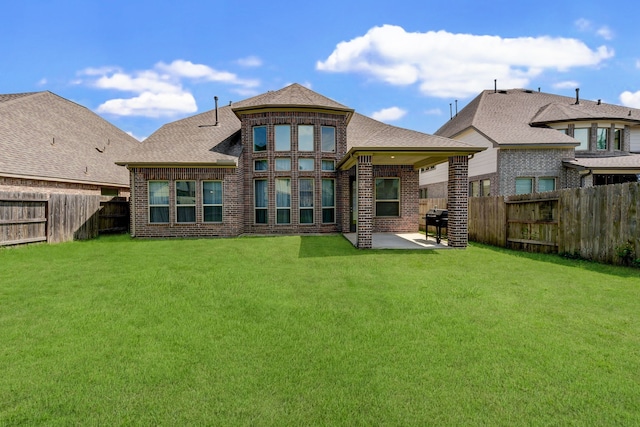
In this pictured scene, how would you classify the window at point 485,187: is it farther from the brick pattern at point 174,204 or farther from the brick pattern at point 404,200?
the brick pattern at point 174,204

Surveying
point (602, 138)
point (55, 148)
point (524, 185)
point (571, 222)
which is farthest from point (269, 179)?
point (602, 138)

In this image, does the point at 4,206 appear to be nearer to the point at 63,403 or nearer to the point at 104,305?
the point at 104,305

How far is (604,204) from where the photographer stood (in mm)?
8453

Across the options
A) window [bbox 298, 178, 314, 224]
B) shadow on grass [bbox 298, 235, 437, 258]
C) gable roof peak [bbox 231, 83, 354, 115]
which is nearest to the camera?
shadow on grass [bbox 298, 235, 437, 258]

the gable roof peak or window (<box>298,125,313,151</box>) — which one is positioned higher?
the gable roof peak

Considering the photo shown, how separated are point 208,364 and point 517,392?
276 centimetres

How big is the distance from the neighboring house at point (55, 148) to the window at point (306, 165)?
10740 mm

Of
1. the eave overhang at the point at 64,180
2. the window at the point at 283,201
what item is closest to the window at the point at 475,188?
the window at the point at 283,201

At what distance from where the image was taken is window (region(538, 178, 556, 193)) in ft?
60.3

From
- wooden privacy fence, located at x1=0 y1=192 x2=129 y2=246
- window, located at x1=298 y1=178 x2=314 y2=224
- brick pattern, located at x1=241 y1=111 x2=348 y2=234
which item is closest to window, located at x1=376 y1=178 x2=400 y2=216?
brick pattern, located at x1=241 y1=111 x2=348 y2=234

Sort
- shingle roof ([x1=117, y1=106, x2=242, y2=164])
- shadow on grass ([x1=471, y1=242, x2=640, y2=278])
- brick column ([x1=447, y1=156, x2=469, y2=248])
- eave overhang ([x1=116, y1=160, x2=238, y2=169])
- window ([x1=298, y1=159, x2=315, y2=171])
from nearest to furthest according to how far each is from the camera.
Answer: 1. shadow on grass ([x1=471, y1=242, x2=640, y2=278])
2. brick column ([x1=447, y1=156, x2=469, y2=248])
3. eave overhang ([x1=116, y1=160, x2=238, y2=169])
4. shingle roof ([x1=117, y1=106, x2=242, y2=164])
5. window ([x1=298, y1=159, x2=315, y2=171])

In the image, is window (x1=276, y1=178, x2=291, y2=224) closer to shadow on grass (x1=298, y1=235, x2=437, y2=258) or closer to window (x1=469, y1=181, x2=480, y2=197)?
shadow on grass (x1=298, y1=235, x2=437, y2=258)

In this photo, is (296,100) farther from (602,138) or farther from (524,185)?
(602,138)

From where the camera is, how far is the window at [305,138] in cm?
1569
